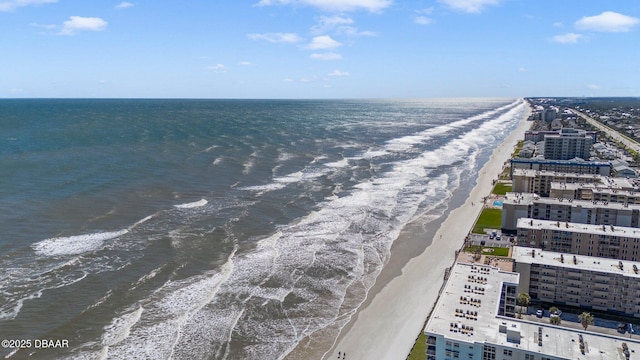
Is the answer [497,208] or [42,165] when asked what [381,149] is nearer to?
[497,208]

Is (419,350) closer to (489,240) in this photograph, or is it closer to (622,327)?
(622,327)

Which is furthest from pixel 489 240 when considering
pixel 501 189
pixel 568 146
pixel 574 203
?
pixel 568 146

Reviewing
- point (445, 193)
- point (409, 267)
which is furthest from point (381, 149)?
point (409, 267)

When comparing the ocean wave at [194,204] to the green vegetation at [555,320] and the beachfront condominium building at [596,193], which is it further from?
the beachfront condominium building at [596,193]

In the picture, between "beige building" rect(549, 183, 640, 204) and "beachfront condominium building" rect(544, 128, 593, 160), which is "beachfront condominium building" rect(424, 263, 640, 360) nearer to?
"beige building" rect(549, 183, 640, 204)

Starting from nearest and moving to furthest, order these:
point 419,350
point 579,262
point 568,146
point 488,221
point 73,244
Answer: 1. point 419,350
2. point 579,262
3. point 73,244
4. point 488,221
5. point 568,146

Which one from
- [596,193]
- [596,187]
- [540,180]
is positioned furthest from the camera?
[540,180]
